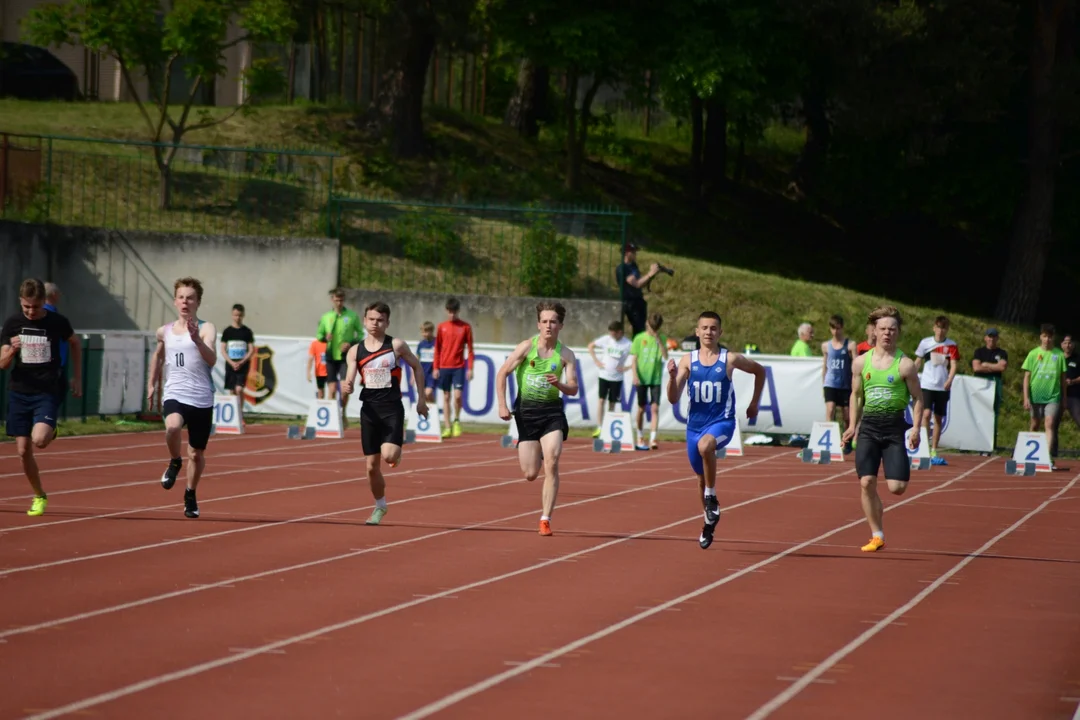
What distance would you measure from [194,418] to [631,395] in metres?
14.1

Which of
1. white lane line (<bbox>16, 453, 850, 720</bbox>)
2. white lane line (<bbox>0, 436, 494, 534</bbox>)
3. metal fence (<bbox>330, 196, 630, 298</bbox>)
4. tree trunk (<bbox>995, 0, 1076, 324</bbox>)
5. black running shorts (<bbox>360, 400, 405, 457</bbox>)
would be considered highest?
tree trunk (<bbox>995, 0, 1076, 324</bbox>)

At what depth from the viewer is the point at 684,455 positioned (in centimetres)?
2261

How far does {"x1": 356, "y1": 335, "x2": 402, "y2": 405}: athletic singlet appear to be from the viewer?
1320 cm

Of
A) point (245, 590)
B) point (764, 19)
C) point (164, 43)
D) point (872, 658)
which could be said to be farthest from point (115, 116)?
point (872, 658)

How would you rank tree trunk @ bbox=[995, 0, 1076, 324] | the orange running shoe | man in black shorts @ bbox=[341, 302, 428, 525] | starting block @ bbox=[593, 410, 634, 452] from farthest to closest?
tree trunk @ bbox=[995, 0, 1076, 324] → starting block @ bbox=[593, 410, 634, 452] → man in black shorts @ bbox=[341, 302, 428, 525] → the orange running shoe

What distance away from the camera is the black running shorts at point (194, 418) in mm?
13055

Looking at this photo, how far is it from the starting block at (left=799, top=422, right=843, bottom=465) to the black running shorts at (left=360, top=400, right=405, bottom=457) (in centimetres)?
1083

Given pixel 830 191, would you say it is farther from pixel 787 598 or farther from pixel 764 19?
pixel 787 598

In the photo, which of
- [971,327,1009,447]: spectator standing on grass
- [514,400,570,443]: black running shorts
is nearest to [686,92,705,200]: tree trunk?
[971,327,1009,447]: spectator standing on grass

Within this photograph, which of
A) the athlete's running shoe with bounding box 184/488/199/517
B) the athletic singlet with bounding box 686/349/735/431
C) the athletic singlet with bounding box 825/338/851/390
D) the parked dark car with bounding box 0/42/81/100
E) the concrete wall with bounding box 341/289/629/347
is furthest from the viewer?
the parked dark car with bounding box 0/42/81/100

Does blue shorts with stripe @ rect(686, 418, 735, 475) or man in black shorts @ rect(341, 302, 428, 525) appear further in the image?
man in black shorts @ rect(341, 302, 428, 525)

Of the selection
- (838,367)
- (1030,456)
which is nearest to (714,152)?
(838,367)

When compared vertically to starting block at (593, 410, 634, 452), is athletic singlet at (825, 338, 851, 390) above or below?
above

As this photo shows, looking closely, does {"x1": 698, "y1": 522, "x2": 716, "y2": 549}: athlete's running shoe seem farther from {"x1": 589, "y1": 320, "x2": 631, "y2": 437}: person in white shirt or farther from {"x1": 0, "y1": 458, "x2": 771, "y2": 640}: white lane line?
{"x1": 589, "y1": 320, "x2": 631, "y2": 437}: person in white shirt
